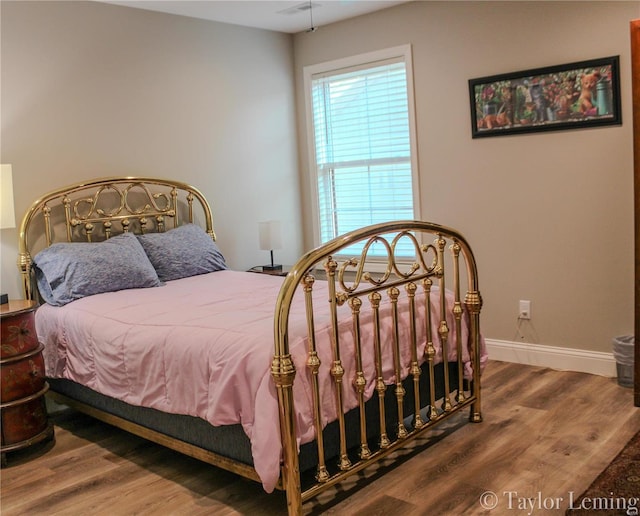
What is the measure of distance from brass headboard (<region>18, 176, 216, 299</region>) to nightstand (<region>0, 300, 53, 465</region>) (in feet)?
1.78

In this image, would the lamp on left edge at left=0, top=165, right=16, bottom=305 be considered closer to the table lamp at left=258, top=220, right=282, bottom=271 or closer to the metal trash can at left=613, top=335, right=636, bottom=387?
the table lamp at left=258, top=220, right=282, bottom=271

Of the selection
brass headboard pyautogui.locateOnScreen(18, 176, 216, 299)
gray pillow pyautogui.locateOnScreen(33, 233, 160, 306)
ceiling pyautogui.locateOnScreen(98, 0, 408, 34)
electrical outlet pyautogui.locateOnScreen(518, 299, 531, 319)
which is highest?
ceiling pyautogui.locateOnScreen(98, 0, 408, 34)

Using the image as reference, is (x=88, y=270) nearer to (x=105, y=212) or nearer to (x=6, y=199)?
(x=6, y=199)

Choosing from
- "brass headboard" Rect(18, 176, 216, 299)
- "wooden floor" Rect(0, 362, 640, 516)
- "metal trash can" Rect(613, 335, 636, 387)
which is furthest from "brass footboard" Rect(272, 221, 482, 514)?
"brass headboard" Rect(18, 176, 216, 299)

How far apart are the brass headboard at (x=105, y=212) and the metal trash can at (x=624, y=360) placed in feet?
8.97

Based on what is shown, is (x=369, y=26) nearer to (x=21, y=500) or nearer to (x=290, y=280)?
(x=290, y=280)

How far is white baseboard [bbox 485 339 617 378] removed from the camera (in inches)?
161

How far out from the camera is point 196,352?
2.71m

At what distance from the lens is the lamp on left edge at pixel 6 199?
3.51 metres

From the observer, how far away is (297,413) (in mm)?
2475

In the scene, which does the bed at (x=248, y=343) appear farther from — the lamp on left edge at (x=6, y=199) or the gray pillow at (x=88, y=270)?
the lamp on left edge at (x=6, y=199)

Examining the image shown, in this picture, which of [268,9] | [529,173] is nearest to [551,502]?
[529,173]

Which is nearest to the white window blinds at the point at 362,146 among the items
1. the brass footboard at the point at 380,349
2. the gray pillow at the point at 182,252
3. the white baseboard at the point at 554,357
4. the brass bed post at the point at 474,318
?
the white baseboard at the point at 554,357

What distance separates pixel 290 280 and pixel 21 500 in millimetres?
1564
